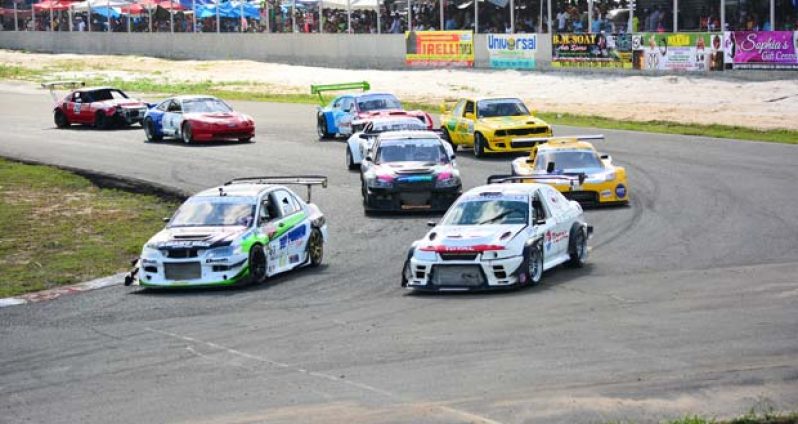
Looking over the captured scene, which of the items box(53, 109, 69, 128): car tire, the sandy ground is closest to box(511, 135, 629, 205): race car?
the sandy ground

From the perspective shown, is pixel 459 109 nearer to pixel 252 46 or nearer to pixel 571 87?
pixel 571 87

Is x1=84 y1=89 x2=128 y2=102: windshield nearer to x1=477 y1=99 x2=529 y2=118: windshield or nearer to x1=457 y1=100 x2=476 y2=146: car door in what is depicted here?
x1=457 y1=100 x2=476 y2=146: car door

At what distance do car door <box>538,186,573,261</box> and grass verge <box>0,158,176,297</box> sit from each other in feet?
22.2

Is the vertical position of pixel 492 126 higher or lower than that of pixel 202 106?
lower

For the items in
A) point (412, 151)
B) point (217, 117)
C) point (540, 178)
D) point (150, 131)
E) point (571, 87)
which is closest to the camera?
point (540, 178)

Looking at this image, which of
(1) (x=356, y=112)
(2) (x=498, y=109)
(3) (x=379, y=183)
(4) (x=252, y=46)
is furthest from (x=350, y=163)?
(4) (x=252, y=46)

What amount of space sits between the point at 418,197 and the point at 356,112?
12.3m

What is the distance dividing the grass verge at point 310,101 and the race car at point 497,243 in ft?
56.4

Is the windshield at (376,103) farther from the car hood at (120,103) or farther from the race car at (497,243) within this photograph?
the race car at (497,243)

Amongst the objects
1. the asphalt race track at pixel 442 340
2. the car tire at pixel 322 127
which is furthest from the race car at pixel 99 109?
the asphalt race track at pixel 442 340

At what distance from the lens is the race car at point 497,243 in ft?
60.8

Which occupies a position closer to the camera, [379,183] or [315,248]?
[315,248]

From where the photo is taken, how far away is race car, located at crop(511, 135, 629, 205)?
26266 millimetres

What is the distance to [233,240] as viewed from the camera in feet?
64.8
